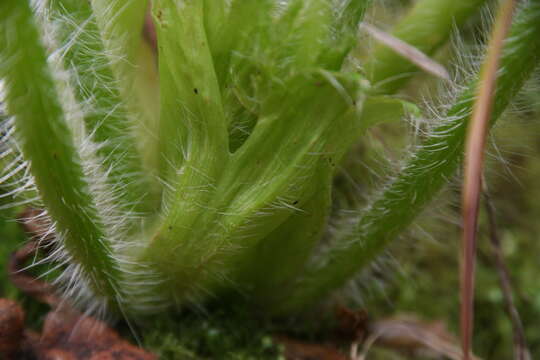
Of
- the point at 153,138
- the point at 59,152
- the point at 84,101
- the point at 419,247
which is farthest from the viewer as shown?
the point at 419,247

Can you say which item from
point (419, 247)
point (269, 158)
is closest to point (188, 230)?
point (269, 158)

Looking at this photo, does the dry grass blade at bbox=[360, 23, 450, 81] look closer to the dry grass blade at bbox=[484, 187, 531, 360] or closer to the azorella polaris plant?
the azorella polaris plant

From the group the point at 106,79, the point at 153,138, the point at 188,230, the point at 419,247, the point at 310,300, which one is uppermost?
the point at 106,79

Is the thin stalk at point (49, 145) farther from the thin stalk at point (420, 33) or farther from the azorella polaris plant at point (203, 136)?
the thin stalk at point (420, 33)

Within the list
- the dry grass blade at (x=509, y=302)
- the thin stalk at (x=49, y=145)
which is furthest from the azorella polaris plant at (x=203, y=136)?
the dry grass blade at (x=509, y=302)

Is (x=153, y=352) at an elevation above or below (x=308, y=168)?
below

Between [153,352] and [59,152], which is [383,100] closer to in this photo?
[59,152]

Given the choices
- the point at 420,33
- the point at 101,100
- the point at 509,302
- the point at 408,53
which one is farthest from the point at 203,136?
the point at 509,302
